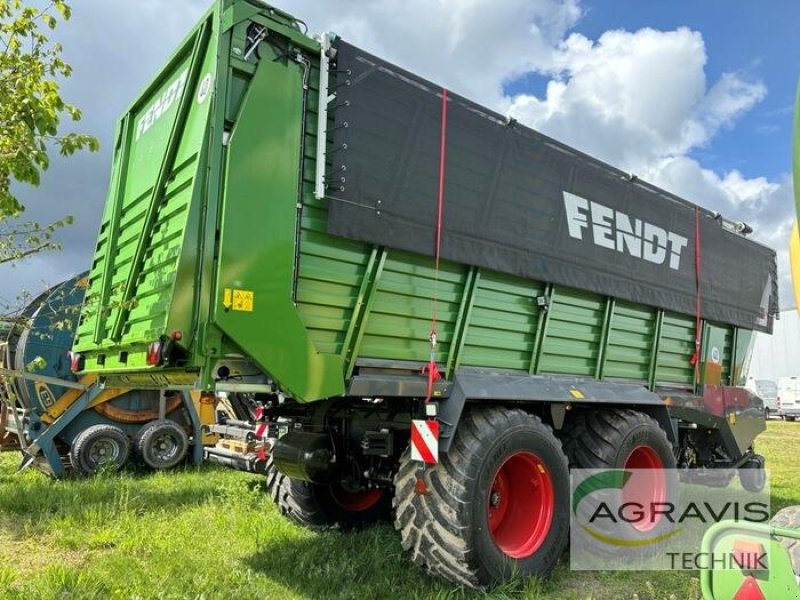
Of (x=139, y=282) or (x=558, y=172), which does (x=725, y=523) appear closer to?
(x=558, y=172)

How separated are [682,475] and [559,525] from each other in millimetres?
2642

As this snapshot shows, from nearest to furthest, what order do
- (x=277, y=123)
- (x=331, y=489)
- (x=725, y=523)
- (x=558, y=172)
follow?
(x=725, y=523), (x=277, y=123), (x=558, y=172), (x=331, y=489)

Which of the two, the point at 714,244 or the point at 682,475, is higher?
the point at 714,244

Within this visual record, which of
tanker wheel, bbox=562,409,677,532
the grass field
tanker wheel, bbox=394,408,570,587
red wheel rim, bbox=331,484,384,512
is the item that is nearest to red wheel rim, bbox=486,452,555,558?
tanker wheel, bbox=394,408,570,587

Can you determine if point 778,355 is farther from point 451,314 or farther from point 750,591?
point 750,591

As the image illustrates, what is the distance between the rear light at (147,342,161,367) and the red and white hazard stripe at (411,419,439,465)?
1528 millimetres

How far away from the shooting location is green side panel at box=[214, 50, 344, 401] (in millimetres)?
3430

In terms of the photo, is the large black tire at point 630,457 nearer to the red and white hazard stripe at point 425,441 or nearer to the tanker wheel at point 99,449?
the red and white hazard stripe at point 425,441

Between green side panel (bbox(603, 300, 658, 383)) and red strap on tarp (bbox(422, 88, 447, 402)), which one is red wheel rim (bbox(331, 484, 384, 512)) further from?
green side panel (bbox(603, 300, 658, 383))

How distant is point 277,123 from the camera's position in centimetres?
366

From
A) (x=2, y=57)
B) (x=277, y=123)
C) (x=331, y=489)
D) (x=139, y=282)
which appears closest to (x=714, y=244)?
(x=331, y=489)

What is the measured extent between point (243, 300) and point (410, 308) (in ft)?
3.80

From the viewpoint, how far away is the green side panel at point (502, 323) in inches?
179

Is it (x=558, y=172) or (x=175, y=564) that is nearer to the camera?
(x=175, y=564)
